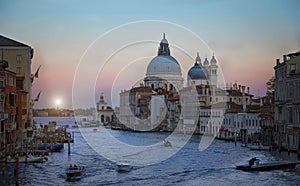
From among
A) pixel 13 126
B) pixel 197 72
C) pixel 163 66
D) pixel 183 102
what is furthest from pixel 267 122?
pixel 163 66

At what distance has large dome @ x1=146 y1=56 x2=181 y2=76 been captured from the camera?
6650 centimetres

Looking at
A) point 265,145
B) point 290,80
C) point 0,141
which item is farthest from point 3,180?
point 265,145

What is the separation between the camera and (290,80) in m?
22.8

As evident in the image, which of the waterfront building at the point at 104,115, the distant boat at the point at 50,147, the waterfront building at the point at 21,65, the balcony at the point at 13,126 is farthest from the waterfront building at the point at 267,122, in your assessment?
the waterfront building at the point at 104,115

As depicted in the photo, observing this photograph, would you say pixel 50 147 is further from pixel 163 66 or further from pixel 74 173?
pixel 163 66

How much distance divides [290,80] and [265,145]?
581cm

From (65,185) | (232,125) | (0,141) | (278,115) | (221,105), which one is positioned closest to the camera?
(65,185)

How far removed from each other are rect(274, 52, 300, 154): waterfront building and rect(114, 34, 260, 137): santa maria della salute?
8.94 metres

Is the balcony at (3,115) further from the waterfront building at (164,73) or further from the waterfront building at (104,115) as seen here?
the waterfront building at (104,115)

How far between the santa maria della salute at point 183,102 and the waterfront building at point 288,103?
8.94m

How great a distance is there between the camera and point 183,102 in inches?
1960

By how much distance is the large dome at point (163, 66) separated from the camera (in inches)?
2618

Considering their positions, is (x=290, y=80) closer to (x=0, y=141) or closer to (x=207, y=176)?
A: (x=207, y=176)

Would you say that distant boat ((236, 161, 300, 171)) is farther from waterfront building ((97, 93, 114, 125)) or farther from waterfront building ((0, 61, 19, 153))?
waterfront building ((97, 93, 114, 125))
